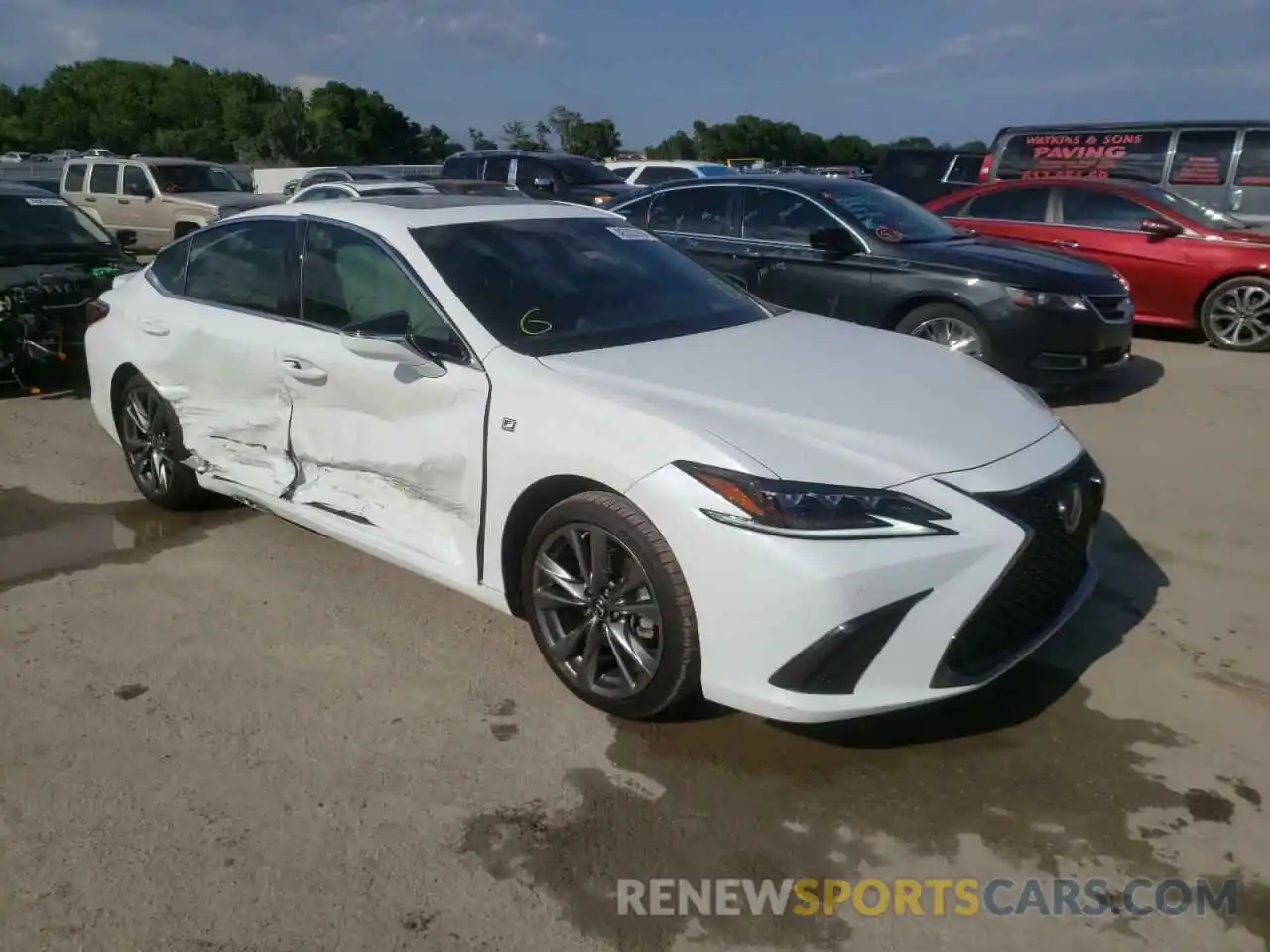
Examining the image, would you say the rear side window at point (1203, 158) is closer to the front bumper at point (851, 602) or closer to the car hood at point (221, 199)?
the front bumper at point (851, 602)

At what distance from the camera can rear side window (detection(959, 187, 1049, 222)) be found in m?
10.8

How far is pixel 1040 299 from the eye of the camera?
24.4 feet

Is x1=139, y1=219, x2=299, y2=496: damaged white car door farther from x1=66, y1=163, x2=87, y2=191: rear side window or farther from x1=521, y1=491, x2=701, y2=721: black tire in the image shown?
x1=66, y1=163, x2=87, y2=191: rear side window

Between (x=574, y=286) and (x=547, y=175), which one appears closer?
(x=574, y=286)

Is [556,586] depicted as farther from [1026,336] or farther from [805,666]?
[1026,336]

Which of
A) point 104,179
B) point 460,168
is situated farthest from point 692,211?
point 104,179

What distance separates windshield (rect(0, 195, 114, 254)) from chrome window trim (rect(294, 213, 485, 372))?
495 cm

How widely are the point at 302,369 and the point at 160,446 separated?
1.47 metres

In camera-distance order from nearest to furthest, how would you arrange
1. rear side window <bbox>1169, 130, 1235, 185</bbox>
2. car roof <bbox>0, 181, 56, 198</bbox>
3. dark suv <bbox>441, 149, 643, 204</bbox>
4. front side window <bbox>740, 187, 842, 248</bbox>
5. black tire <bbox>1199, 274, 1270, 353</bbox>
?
front side window <bbox>740, 187, 842, 248</bbox> < car roof <bbox>0, 181, 56, 198</bbox> < black tire <bbox>1199, 274, 1270, 353</bbox> < rear side window <bbox>1169, 130, 1235, 185</bbox> < dark suv <bbox>441, 149, 643, 204</bbox>

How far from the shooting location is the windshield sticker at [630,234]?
478cm

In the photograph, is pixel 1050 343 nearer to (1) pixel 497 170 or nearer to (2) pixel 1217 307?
(2) pixel 1217 307

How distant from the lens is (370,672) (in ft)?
12.8

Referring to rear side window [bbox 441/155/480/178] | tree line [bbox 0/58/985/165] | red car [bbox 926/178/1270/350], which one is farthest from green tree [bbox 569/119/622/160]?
red car [bbox 926/178/1270/350]

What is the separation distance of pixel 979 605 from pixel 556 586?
1317 mm
